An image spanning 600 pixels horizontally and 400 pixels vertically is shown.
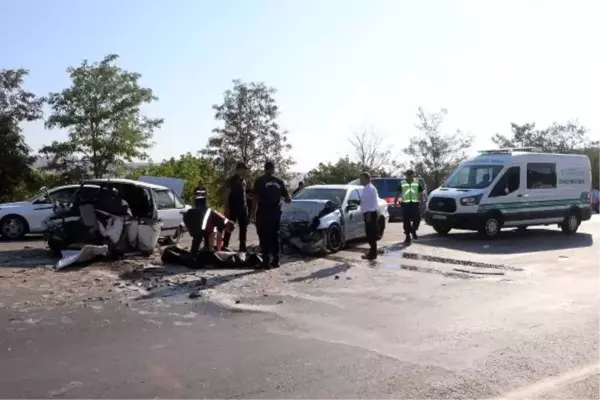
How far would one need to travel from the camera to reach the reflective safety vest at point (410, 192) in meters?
16.2

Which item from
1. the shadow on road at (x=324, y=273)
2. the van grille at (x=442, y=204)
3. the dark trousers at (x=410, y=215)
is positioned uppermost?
the van grille at (x=442, y=204)

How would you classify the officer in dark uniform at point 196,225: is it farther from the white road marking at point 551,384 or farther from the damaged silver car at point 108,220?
the white road marking at point 551,384

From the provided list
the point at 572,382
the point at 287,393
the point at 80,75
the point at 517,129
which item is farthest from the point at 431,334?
the point at 517,129

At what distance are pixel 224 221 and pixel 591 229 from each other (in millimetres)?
14358

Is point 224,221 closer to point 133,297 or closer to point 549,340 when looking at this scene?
point 133,297

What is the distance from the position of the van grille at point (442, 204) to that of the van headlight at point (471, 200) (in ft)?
0.85

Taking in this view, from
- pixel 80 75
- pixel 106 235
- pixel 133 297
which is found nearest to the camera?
pixel 133 297

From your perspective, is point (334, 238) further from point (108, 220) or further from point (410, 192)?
point (108, 220)

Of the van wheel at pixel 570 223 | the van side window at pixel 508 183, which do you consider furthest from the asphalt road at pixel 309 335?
the van wheel at pixel 570 223

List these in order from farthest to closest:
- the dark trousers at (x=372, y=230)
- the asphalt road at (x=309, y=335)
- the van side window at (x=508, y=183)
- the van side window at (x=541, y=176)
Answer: the van side window at (x=541, y=176) → the van side window at (x=508, y=183) → the dark trousers at (x=372, y=230) → the asphalt road at (x=309, y=335)

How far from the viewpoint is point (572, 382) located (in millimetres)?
5219

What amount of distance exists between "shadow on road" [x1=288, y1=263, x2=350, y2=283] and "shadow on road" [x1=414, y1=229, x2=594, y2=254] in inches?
162

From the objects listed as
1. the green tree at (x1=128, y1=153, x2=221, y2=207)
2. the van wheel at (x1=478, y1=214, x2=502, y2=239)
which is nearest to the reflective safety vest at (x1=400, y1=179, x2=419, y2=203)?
the van wheel at (x1=478, y1=214, x2=502, y2=239)

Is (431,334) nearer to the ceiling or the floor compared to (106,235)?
nearer to the floor
